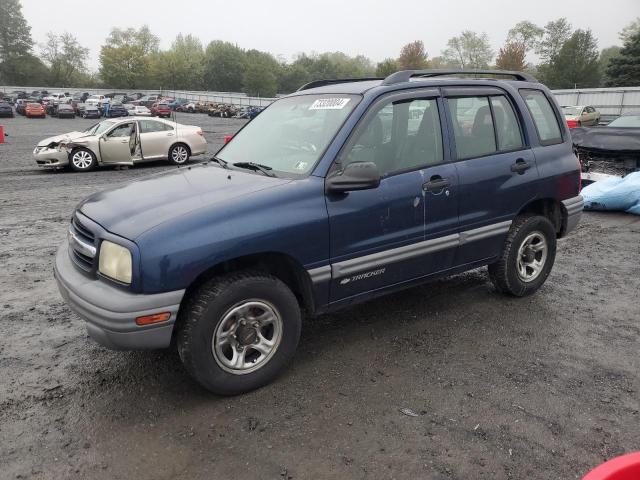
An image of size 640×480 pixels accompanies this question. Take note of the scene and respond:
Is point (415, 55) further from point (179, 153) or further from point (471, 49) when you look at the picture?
point (179, 153)

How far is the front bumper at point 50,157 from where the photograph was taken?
46.4 ft

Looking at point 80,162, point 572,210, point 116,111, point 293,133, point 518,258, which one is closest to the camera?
point 293,133

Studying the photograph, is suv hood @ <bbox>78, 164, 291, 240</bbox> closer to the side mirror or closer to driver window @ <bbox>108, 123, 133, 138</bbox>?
the side mirror

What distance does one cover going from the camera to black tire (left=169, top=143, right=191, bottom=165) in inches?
632

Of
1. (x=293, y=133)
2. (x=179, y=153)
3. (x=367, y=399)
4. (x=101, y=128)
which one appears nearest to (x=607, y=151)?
(x=293, y=133)

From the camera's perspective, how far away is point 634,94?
1304 inches

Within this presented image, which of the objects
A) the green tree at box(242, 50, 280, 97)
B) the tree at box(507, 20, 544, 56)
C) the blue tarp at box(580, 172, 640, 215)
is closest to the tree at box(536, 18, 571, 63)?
the tree at box(507, 20, 544, 56)

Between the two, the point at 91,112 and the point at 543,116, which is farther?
the point at 91,112

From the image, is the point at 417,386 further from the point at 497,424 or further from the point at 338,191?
the point at 338,191

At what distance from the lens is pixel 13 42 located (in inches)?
3703

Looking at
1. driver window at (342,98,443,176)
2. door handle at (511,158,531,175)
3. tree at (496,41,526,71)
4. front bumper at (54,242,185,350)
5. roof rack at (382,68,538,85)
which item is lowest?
front bumper at (54,242,185,350)

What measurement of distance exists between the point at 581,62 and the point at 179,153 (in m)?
60.9

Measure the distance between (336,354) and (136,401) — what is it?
1.45 meters

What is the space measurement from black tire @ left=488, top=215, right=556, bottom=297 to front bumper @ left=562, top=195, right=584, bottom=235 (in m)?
0.23
